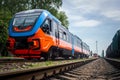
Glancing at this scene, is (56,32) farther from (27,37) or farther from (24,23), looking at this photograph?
(27,37)

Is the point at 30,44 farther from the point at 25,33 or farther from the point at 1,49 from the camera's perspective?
the point at 1,49

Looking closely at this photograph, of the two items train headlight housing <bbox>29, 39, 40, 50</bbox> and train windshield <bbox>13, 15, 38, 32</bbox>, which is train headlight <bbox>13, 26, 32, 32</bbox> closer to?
train windshield <bbox>13, 15, 38, 32</bbox>

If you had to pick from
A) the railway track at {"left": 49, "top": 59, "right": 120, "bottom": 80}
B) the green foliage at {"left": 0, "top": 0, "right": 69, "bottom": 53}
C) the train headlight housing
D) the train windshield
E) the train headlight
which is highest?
the green foliage at {"left": 0, "top": 0, "right": 69, "bottom": 53}

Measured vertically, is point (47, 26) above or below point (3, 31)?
below

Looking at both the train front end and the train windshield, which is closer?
the train front end

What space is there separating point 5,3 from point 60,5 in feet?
33.5

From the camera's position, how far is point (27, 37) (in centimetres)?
1434

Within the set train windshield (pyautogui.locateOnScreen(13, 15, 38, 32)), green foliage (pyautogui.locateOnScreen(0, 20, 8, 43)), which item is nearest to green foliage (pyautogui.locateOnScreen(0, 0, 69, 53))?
green foliage (pyautogui.locateOnScreen(0, 20, 8, 43))

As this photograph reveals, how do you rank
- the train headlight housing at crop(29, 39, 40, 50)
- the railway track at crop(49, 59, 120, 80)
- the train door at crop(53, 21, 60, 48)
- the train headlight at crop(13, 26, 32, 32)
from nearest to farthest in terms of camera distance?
the railway track at crop(49, 59, 120, 80) → the train headlight housing at crop(29, 39, 40, 50) → the train headlight at crop(13, 26, 32, 32) → the train door at crop(53, 21, 60, 48)

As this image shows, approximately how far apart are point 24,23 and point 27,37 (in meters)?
1.18

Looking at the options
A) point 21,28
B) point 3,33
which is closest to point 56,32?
point 21,28

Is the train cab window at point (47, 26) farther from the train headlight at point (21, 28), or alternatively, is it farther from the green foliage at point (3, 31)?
the green foliage at point (3, 31)

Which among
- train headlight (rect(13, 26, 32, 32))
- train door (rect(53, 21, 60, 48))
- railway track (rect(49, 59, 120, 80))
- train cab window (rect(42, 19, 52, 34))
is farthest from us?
train door (rect(53, 21, 60, 48))

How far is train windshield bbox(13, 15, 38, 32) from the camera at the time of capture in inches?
580
